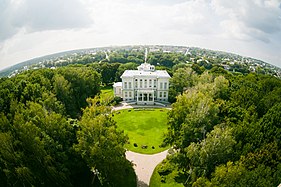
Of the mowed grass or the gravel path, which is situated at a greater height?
the mowed grass

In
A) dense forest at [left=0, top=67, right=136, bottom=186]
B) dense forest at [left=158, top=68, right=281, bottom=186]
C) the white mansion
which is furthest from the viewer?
the white mansion

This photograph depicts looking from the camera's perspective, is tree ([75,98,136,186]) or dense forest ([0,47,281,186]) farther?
tree ([75,98,136,186])

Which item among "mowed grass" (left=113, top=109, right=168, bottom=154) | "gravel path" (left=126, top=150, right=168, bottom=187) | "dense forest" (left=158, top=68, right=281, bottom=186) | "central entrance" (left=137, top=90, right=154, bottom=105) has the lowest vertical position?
"gravel path" (left=126, top=150, right=168, bottom=187)

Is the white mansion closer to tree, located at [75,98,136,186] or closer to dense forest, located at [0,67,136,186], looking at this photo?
dense forest, located at [0,67,136,186]

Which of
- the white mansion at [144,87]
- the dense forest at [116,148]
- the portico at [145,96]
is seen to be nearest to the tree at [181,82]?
the white mansion at [144,87]

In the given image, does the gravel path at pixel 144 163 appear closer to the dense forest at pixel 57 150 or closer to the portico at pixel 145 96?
the dense forest at pixel 57 150

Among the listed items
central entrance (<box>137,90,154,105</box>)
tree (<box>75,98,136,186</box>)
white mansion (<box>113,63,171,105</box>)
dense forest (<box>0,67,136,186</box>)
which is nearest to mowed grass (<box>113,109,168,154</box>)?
central entrance (<box>137,90,154,105</box>)
